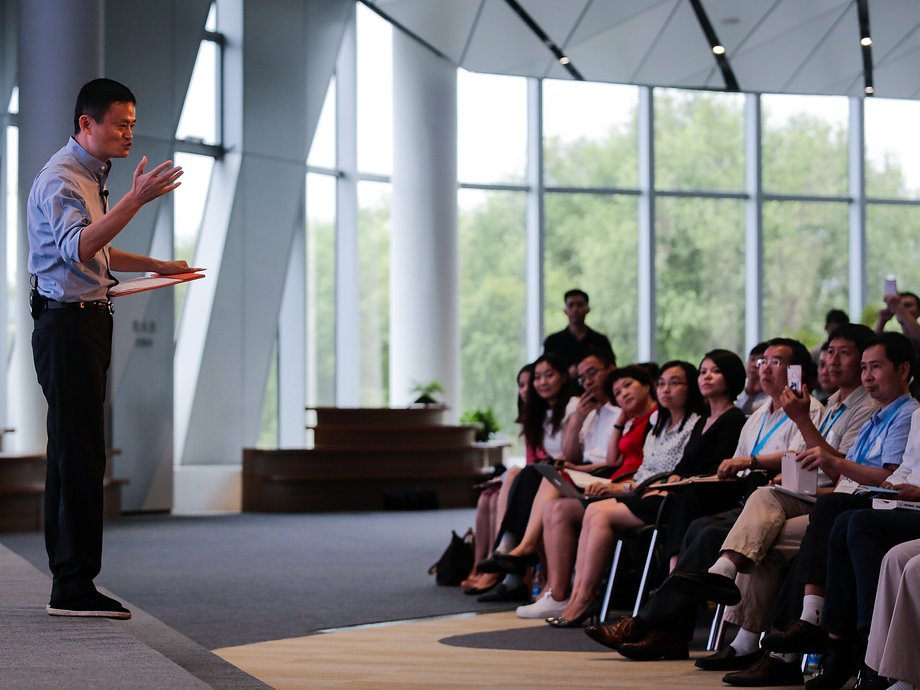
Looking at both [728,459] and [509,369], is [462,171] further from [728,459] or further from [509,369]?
[728,459]

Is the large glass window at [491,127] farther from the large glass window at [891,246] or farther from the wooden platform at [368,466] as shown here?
the large glass window at [891,246]

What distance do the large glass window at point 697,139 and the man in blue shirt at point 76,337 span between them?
13.4 metres

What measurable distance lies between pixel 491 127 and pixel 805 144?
411cm

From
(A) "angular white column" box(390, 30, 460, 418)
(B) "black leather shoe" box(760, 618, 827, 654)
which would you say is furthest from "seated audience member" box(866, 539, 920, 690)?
(A) "angular white column" box(390, 30, 460, 418)

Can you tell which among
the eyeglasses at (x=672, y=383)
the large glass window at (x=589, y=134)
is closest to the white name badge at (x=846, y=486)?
the eyeglasses at (x=672, y=383)

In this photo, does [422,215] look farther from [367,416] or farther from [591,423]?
[591,423]

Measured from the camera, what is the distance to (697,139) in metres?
16.4

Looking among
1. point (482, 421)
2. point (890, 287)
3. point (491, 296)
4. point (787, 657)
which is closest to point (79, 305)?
point (787, 657)

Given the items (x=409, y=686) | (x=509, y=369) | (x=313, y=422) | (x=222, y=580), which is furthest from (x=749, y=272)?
(x=409, y=686)

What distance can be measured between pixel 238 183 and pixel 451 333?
3016 millimetres

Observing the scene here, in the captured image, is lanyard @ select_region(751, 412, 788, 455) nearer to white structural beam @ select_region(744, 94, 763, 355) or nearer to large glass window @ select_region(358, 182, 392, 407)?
large glass window @ select_region(358, 182, 392, 407)

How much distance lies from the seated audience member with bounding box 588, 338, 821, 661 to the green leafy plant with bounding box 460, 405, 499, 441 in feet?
29.4

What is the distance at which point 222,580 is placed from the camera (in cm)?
700

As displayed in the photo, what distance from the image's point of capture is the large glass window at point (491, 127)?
15695 millimetres
